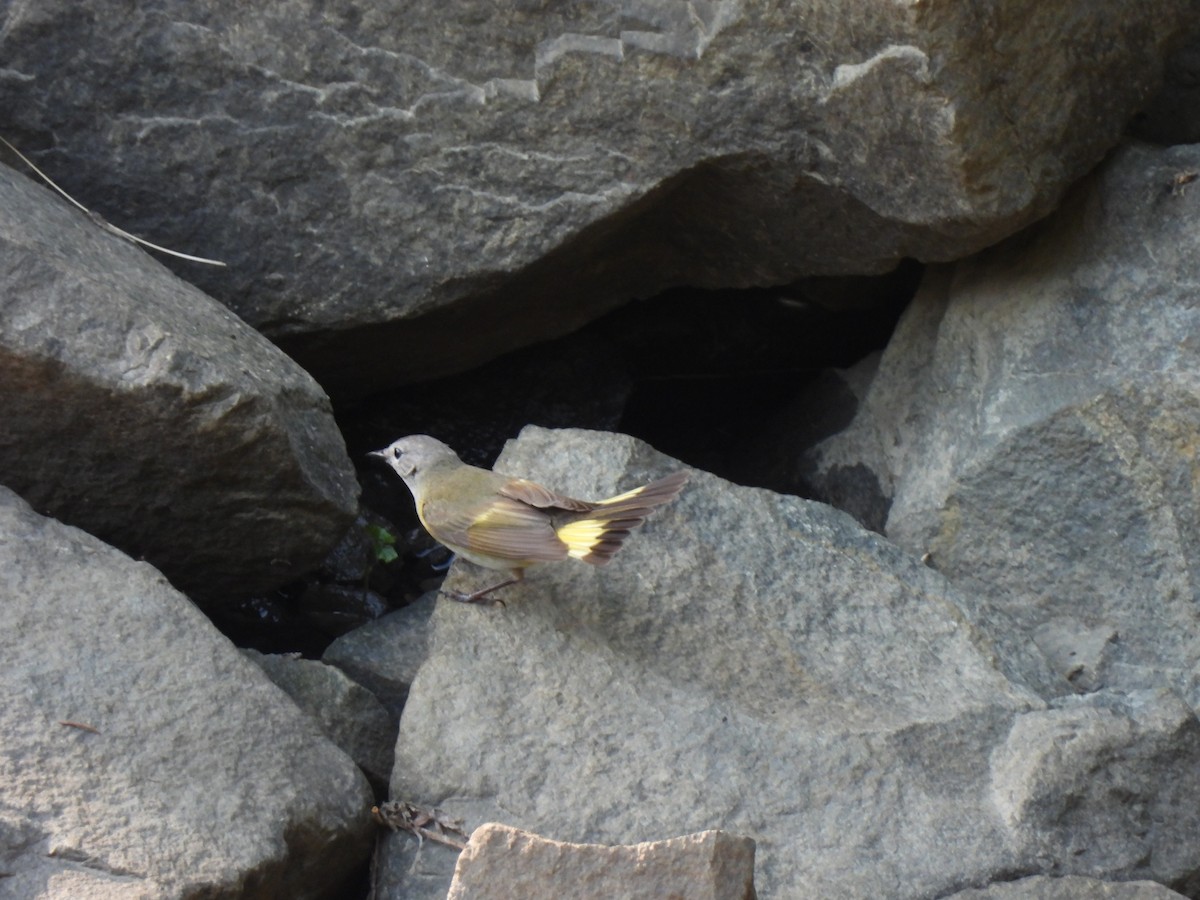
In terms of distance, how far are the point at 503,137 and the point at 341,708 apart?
1.77m

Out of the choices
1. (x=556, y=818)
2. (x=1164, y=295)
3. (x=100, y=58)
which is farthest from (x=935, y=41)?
(x=100, y=58)

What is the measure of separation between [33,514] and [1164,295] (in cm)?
317

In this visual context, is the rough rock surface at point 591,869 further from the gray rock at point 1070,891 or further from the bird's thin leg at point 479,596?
the bird's thin leg at point 479,596

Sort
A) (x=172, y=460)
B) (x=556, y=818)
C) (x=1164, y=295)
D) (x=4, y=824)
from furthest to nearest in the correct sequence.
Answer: (x=1164, y=295)
(x=172, y=460)
(x=556, y=818)
(x=4, y=824)

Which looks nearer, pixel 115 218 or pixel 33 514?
pixel 33 514

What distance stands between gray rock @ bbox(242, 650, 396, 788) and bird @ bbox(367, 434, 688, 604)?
37cm

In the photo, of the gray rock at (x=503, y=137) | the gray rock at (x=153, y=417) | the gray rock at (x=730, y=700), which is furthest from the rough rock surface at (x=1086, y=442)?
the gray rock at (x=153, y=417)

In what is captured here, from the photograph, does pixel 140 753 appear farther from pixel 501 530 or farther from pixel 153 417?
pixel 501 530

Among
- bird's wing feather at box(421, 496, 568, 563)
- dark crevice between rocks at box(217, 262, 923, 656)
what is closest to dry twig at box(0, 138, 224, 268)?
dark crevice between rocks at box(217, 262, 923, 656)

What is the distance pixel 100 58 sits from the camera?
4.24 meters

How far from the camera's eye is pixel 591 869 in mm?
2670

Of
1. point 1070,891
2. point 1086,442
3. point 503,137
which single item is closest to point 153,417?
point 503,137

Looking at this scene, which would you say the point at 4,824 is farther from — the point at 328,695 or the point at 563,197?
the point at 563,197

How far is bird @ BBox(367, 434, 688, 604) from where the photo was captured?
362cm
